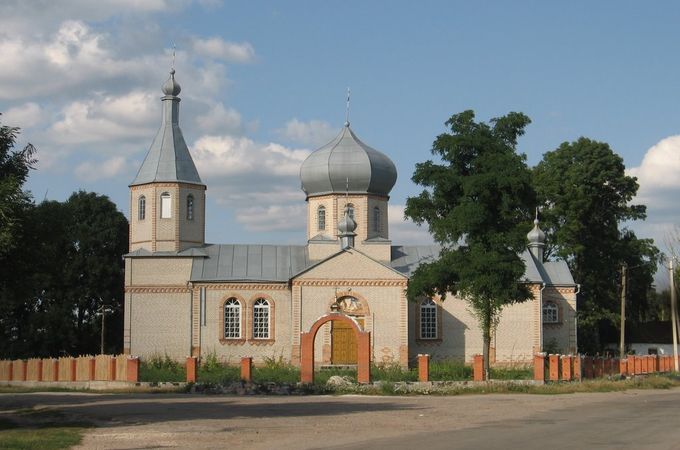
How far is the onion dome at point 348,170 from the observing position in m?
43.7

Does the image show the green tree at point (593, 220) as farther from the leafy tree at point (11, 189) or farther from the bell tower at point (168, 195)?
the leafy tree at point (11, 189)

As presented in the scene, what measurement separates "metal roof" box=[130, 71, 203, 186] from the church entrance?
27.7 ft

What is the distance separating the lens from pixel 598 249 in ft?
170

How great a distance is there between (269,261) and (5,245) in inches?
1000

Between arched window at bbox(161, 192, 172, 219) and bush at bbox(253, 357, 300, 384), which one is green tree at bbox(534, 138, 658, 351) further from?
arched window at bbox(161, 192, 172, 219)

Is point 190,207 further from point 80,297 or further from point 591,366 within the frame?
point 591,366

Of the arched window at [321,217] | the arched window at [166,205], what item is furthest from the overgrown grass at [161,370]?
the arched window at [321,217]

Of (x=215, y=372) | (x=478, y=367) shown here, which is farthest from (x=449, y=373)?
(x=215, y=372)

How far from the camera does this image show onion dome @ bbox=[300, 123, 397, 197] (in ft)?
143

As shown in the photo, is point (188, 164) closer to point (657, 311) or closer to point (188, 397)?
point (188, 397)

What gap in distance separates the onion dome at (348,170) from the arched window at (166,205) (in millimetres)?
6223

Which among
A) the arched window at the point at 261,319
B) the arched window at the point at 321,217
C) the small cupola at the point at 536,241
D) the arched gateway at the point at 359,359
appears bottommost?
the arched gateway at the point at 359,359

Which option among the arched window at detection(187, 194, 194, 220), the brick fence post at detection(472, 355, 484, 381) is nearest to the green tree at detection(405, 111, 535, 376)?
the brick fence post at detection(472, 355, 484, 381)

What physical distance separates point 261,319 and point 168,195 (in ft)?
20.8
